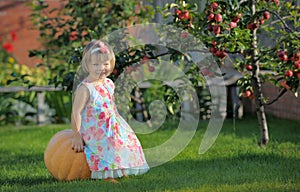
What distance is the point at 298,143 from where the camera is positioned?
6.26 meters

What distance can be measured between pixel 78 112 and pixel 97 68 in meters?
0.34

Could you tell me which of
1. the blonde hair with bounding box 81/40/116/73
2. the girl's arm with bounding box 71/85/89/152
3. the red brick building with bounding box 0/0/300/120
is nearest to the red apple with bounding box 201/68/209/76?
the blonde hair with bounding box 81/40/116/73

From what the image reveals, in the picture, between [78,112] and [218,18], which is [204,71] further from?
[78,112]

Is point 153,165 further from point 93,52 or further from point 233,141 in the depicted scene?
point 233,141

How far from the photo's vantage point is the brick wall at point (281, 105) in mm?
8148

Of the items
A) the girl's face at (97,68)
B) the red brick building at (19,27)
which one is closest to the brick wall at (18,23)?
the red brick building at (19,27)

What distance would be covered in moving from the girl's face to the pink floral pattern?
0.06m

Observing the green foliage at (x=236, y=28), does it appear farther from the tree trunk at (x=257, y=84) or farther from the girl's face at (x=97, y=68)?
the girl's face at (x=97, y=68)

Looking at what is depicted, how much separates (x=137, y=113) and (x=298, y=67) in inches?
146

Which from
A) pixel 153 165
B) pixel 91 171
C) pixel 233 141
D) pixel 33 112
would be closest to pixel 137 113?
pixel 33 112

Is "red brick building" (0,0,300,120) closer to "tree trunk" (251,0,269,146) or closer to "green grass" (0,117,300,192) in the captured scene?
"green grass" (0,117,300,192)

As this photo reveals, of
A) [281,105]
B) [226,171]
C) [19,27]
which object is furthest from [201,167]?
[19,27]

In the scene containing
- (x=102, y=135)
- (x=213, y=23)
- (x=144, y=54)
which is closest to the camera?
(x=102, y=135)

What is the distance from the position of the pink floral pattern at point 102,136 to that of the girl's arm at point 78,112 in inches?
1.5
